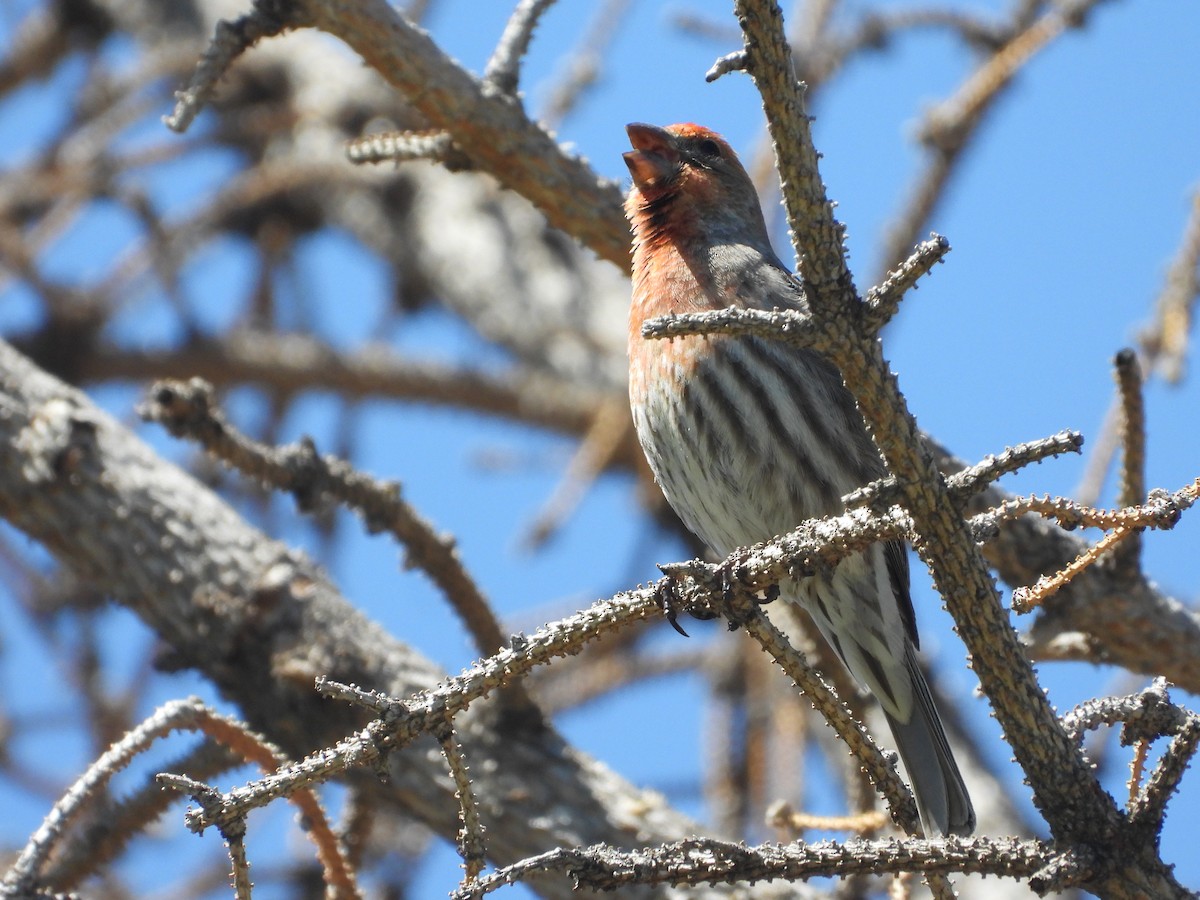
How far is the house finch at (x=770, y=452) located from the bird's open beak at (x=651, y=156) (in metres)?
0.32

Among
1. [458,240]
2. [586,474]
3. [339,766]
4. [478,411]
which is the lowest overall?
[339,766]

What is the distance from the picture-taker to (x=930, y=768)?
4.19 metres

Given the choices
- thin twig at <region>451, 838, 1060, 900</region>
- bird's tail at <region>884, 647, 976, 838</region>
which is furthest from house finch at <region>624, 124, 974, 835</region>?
thin twig at <region>451, 838, 1060, 900</region>

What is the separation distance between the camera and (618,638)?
6.85m

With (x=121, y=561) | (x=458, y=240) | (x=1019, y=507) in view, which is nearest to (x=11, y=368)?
(x=121, y=561)

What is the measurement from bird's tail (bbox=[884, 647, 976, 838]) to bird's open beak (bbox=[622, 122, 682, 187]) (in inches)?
75.5

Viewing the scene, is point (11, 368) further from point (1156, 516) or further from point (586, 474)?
point (1156, 516)

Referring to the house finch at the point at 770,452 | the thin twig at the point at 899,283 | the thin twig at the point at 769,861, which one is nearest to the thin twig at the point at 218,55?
the house finch at the point at 770,452

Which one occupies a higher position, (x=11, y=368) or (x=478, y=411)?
(x=478, y=411)

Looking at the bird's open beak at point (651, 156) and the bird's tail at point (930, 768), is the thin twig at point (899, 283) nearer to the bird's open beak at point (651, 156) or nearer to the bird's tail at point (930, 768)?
the bird's tail at point (930, 768)

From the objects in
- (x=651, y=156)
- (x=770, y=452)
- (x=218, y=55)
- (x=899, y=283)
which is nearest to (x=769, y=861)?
(x=899, y=283)

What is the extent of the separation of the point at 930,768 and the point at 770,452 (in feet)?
3.44

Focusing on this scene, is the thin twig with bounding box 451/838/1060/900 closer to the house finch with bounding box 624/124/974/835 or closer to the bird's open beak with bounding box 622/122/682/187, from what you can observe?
the house finch with bounding box 624/124/974/835

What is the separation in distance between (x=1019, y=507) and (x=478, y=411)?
539cm
